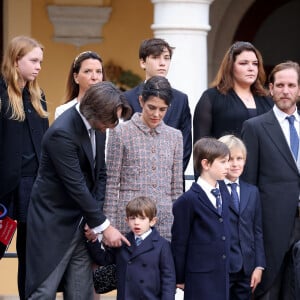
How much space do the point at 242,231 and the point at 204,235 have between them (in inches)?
13.2

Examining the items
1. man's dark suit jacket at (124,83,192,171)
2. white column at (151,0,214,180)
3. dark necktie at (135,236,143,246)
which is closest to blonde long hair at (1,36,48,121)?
man's dark suit jacket at (124,83,192,171)

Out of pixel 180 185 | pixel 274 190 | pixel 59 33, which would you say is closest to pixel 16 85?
pixel 180 185

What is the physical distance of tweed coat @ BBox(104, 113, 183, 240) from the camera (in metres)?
6.93

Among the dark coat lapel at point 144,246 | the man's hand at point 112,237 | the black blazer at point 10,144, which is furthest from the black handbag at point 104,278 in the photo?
the black blazer at point 10,144

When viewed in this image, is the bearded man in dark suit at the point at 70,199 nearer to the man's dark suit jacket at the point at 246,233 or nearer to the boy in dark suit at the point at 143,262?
the boy in dark suit at the point at 143,262

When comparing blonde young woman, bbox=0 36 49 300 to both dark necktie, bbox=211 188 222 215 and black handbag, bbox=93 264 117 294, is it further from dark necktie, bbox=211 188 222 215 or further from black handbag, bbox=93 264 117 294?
dark necktie, bbox=211 188 222 215

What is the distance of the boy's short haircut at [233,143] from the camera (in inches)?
278

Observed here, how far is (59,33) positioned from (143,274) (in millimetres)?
6504

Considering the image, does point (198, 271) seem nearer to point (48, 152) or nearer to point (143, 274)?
point (143, 274)

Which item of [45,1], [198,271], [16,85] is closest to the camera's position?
[198,271]

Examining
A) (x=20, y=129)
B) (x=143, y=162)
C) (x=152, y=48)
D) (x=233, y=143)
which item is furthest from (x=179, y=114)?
(x=20, y=129)

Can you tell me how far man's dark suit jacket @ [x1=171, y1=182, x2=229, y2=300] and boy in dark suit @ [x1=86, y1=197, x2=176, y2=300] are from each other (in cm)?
9

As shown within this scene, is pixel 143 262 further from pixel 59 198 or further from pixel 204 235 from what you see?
pixel 59 198

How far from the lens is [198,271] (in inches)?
269
